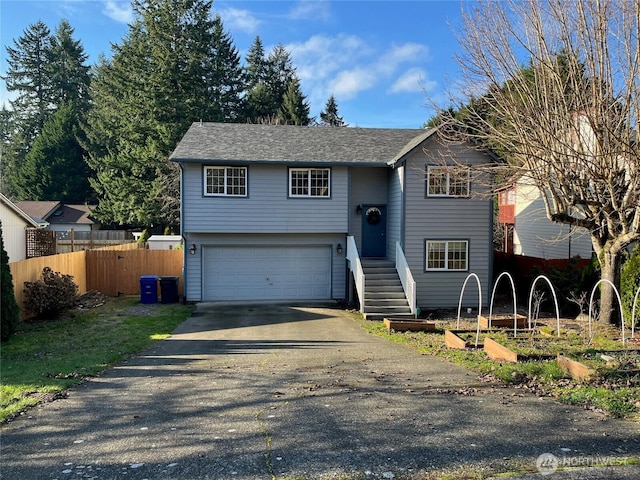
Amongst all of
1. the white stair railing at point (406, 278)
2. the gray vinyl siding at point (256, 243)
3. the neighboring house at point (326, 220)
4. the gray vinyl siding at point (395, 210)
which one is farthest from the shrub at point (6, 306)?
the gray vinyl siding at point (395, 210)

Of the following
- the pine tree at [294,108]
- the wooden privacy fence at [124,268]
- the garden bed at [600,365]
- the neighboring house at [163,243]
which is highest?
the pine tree at [294,108]

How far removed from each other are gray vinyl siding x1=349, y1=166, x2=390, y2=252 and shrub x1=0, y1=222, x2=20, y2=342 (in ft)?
34.7

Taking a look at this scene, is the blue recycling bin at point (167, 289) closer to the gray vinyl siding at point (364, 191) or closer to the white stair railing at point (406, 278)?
the gray vinyl siding at point (364, 191)

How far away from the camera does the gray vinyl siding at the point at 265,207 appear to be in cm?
1546

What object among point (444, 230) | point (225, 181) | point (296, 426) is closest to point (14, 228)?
point (225, 181)

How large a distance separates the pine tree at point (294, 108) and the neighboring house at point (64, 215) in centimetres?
1796

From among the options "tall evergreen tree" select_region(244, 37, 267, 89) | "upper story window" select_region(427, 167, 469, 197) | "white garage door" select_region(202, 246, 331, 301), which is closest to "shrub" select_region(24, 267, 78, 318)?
"white garage door" select_region(202, 246, 331, 301)

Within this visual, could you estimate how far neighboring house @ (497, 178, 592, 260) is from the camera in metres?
18.5

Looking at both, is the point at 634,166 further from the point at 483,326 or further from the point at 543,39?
the point at 483,326

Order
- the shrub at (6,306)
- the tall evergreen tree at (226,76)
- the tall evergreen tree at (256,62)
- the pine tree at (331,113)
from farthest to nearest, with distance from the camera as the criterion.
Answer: the pine tree at (331,113)
the tall evergreen tree at (256,62)
the tall evergreen tree at (226,76)
the shrub at (6,306)

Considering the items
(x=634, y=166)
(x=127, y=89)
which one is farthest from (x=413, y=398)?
(x=127, y=89)

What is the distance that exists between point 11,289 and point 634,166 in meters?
14.2

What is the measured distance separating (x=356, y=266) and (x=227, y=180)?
18.1 feet

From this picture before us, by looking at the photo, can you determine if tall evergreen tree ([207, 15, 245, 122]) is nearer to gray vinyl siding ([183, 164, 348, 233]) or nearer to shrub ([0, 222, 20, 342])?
gray vinyl siding ([183, 164, 348, 233])
